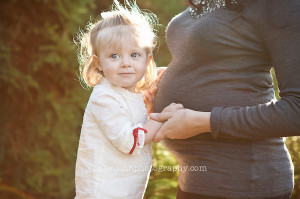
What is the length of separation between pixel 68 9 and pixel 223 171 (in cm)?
310

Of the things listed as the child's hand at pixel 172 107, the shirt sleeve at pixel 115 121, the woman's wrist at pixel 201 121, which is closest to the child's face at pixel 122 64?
the shirt sleeve at pixel 115 121

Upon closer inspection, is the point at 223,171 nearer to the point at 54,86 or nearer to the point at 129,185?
the point at 129,185

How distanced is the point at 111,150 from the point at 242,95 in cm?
69

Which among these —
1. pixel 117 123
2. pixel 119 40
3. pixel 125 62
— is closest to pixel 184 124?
pixel 117 123

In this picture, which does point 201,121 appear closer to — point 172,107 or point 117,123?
point 172,107

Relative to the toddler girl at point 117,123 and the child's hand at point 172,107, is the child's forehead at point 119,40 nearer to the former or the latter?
the toddler girl at point 117,123

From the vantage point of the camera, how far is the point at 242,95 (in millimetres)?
1530

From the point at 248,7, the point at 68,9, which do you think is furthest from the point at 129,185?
the point at 68,9

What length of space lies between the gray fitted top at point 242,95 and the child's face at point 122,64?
0.24 metres

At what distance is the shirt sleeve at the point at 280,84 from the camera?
1326 millimetres

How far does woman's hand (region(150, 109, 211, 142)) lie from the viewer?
150cm

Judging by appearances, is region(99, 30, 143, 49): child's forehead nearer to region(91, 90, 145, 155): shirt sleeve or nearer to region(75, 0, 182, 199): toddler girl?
region(75, 0, 182, 199): toddler girl

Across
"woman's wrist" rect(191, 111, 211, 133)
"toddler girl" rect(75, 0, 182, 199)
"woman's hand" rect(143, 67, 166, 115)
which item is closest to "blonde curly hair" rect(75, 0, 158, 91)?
"toddler girl" rect(75, 0, 182, 199)

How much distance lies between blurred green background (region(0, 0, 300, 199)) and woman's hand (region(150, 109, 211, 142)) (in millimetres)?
2532
